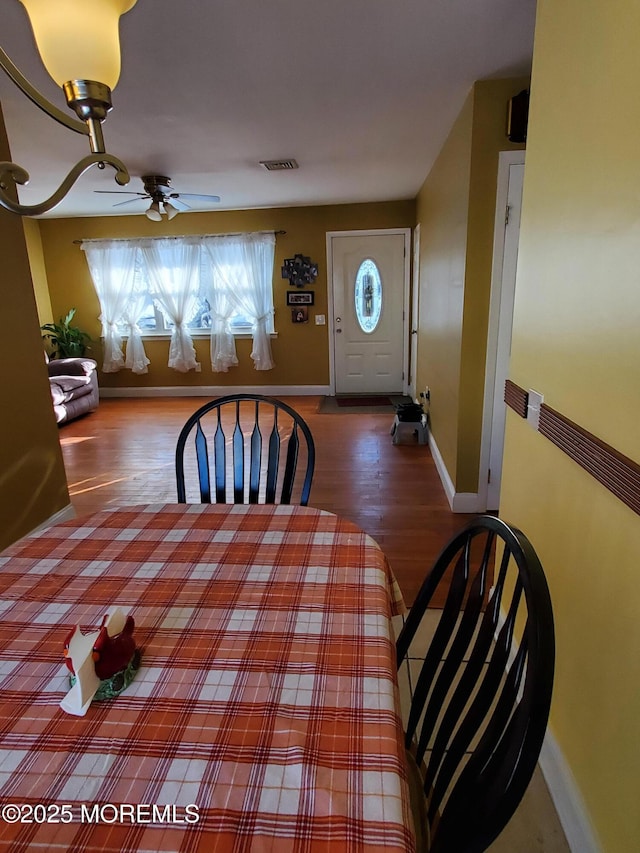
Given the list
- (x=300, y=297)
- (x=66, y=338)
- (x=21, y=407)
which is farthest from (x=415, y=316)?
(x=66, y=338)

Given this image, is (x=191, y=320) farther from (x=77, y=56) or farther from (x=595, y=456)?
(x=595, y=456)

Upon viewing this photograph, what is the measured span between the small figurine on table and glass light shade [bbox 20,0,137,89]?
902 mm

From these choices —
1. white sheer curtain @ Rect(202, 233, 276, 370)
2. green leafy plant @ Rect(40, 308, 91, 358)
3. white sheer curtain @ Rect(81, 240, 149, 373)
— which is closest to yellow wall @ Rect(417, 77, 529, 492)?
white sheer curtain @ Rect(202, 233, 276, 370)

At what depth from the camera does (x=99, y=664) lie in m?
0.76

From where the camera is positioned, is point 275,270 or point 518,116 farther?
point 275,270

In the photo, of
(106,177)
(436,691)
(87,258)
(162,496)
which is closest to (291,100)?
(106,177)

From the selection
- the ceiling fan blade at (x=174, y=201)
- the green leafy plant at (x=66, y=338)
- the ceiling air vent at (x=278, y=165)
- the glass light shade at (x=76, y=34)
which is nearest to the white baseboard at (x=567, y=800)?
the glass light shade at (x=76, y=34)

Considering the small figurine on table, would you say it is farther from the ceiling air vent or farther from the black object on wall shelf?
the ceiling air vent

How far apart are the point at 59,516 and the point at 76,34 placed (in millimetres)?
2657

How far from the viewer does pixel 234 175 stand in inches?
165

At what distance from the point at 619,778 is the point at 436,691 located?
0.48m

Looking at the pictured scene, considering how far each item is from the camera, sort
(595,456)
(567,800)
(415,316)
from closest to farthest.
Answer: (595,456)
(567,800)
(415,316)

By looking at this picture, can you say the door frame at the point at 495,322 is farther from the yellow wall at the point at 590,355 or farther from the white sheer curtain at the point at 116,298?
the white sheer curtain at the point at 116,298

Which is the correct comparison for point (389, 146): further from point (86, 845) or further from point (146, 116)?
point (86, 845)
